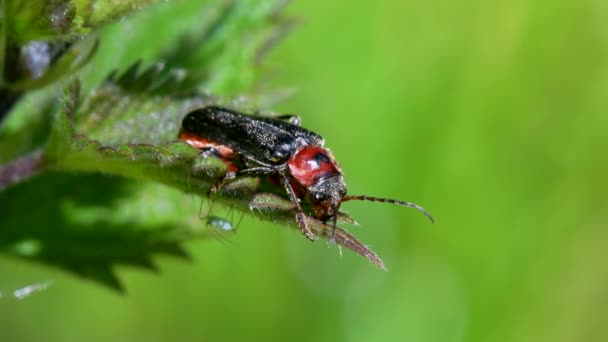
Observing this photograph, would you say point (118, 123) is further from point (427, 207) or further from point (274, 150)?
point (427, 207)

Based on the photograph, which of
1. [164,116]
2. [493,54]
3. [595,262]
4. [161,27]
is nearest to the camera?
[164,116]

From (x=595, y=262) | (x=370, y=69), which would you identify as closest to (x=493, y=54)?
(x=370, y=69)

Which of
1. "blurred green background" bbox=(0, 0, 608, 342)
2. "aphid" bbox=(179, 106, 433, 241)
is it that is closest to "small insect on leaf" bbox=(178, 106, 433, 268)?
"aphid" bbox=(179, 106, 433, 241)

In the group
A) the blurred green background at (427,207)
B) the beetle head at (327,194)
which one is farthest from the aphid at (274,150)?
the blurred green background at (427,207)

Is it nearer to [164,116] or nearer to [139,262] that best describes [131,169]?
[164,116]

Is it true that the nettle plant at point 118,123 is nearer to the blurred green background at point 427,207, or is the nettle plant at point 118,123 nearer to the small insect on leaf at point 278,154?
the small insect on leaf at point 278,154

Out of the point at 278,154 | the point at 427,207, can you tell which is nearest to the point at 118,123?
the point at 278,154
